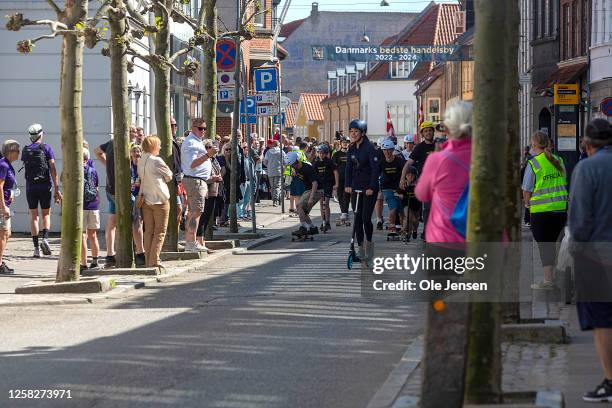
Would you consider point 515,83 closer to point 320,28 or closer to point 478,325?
point 478,325

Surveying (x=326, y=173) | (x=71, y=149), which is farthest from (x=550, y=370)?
(x=326, y=173)

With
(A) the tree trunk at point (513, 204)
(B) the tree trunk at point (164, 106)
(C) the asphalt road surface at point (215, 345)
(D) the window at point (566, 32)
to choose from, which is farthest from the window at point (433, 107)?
(A) the tree trunk at point (513, 204)

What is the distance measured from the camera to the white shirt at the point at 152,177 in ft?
56.6

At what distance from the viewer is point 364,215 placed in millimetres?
17766

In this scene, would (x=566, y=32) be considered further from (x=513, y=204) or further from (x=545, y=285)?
(x=513, y=204)

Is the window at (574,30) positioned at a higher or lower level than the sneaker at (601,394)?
higher

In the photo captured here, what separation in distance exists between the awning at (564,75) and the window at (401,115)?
2198 inches

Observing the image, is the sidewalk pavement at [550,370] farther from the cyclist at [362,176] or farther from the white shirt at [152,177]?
the white shirt at [152,177]

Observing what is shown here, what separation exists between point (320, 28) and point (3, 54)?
4257 inches

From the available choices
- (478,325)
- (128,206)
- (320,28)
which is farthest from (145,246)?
(320,28)

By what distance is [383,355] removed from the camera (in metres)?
10.5

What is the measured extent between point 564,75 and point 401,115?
61069mm

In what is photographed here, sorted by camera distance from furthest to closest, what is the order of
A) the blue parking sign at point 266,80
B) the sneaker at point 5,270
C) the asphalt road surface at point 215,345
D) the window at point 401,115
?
the window at point 401,115 < the blue parking sign at point 266,80 < the sneaker at point 5,270 < the asphalt road surface at point 215,345

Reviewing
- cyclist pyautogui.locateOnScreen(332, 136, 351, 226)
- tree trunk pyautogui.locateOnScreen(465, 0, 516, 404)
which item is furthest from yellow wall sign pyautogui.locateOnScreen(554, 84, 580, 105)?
tree trunk pyautogui.locateOnScreen(465, 0, 516, 404)
